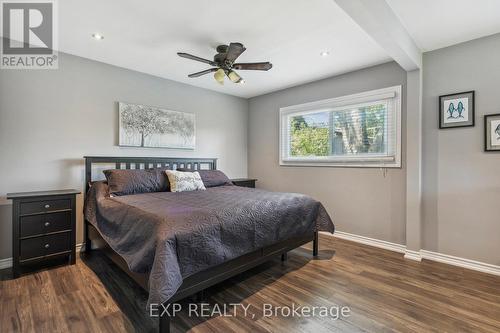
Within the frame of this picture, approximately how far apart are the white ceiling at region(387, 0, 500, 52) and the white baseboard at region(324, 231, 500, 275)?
245cm

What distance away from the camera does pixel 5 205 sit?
2746 mm

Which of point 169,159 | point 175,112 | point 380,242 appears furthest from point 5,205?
point 380,242

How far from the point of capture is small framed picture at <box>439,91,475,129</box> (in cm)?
274

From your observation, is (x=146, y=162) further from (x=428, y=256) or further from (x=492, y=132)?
(x=492, y=132)

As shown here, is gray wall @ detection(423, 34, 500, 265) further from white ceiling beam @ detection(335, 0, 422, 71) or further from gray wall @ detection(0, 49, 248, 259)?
gray wall @ detection(0, 49, 248, 259)

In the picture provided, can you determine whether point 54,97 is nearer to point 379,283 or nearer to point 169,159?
point 169,159

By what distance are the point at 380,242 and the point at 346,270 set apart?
1.09m

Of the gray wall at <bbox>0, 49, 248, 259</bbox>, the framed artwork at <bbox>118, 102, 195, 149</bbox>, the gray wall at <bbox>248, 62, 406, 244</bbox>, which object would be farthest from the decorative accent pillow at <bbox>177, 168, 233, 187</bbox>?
the gray wall at <bbox>248, 62, 406, 244</bbox>

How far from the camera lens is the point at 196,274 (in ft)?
6.03

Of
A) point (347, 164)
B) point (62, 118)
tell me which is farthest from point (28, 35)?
point (347, 164)

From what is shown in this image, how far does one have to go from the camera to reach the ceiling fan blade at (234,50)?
2423mm

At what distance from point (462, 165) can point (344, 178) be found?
4.61ft

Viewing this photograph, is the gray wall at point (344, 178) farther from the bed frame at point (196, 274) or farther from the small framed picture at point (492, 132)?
the bed frame at point (196, 274)

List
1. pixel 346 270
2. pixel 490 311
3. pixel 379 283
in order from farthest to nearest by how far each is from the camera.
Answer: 1. pixel 346 270
2. pixel 379 283
3. pixel 490 311
